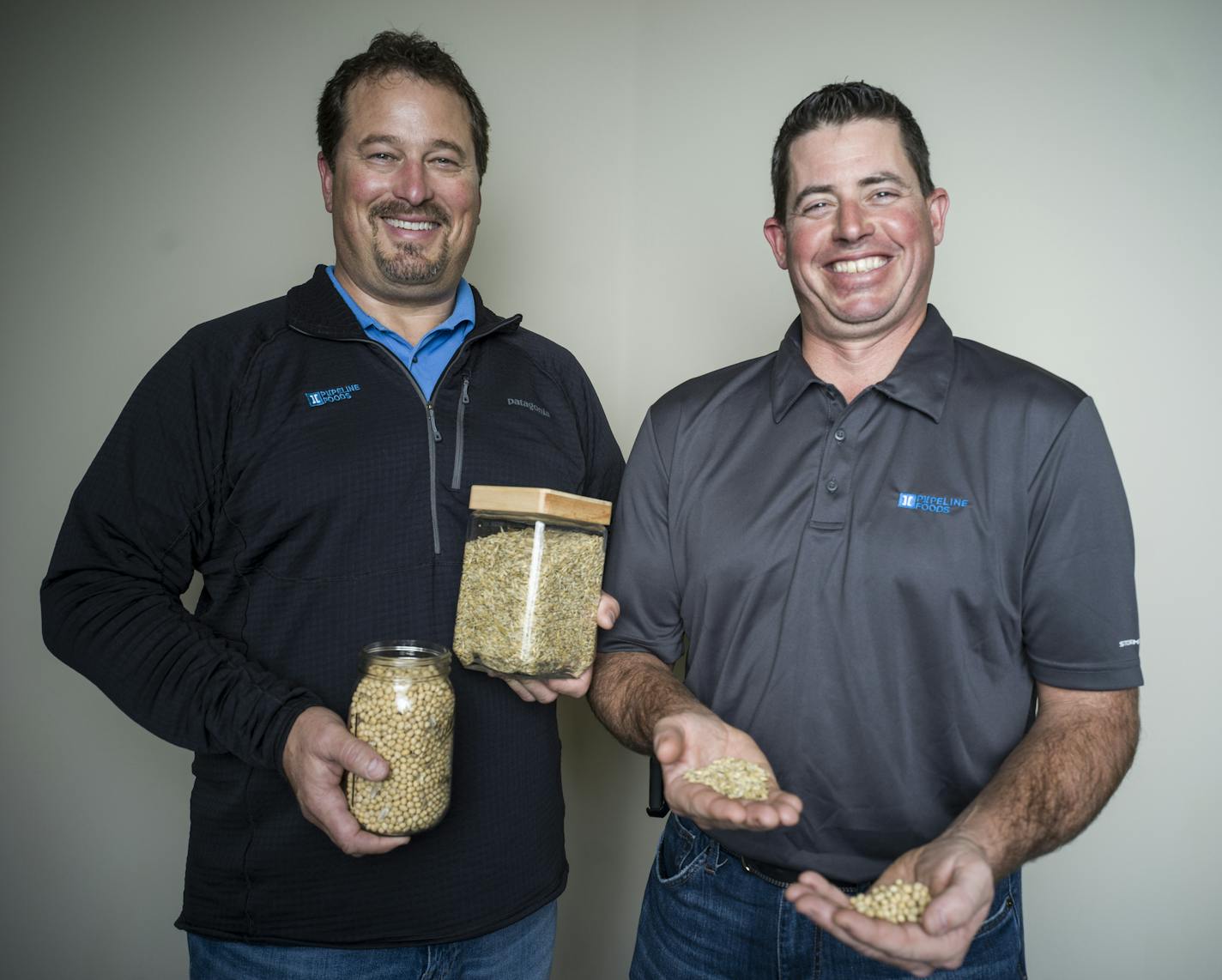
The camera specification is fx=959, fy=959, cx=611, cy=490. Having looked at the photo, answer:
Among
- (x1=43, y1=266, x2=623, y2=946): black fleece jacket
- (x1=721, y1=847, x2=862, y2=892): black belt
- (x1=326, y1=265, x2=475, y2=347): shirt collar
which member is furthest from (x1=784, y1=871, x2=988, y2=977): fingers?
(x1=326, y1=265, x2=475, y2=347): shirt collar

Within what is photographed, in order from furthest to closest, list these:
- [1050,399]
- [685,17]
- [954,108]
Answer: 1. [685,17]
2. [954,108]
3. [1050,399]

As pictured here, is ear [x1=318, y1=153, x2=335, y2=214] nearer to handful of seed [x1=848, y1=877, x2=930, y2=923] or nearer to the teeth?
the teeth

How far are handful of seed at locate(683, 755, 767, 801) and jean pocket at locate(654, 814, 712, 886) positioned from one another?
290mm

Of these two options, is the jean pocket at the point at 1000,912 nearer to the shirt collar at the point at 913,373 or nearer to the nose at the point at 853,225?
the shirt collar at the point at 913,373

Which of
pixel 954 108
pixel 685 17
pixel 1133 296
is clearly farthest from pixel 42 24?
pixel 1133 296

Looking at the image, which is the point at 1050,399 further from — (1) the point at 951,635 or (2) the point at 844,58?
(2) the point at 844,58

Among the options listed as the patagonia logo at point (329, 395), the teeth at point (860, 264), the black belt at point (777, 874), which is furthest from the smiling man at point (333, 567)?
the teeth at point (860, 264)

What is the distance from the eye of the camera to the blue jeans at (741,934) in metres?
1.50

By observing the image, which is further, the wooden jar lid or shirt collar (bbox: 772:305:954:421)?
shirt collar (bbox: 772:305:954:421)

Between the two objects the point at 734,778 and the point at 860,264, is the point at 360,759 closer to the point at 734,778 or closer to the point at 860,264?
the point at 734,778

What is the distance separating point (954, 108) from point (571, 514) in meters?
1.55

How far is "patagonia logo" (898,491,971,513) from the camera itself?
1518mm

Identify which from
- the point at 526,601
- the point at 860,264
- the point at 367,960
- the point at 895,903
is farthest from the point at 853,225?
the point at 367,960

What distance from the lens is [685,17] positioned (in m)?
2.94
